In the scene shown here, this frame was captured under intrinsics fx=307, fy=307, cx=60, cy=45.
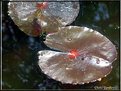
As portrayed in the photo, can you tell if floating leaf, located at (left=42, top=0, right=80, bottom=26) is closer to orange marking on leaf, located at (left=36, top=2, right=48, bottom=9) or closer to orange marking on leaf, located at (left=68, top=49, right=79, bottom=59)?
orange marking on leaf, located at (left=36, top=2, right=48, bottom=9)

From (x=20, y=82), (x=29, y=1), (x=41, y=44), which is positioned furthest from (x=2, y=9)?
(x=20, y=82)

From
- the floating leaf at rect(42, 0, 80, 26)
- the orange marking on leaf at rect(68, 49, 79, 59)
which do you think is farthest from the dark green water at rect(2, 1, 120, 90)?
the orange marking on leaf at rect(68, 49, 79, 59)

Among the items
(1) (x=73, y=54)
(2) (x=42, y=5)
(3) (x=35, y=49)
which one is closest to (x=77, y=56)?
(1) (x=73, y=54)

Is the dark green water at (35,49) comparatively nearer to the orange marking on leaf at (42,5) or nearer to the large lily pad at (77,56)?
the large lily pad at (77,56)

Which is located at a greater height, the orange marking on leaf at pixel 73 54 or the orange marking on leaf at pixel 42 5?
the orange marking on leaf at pixel 42 5

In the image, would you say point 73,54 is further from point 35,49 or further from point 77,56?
point 35,49

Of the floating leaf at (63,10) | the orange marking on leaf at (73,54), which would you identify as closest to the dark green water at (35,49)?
the floating leaf at (63,10)
